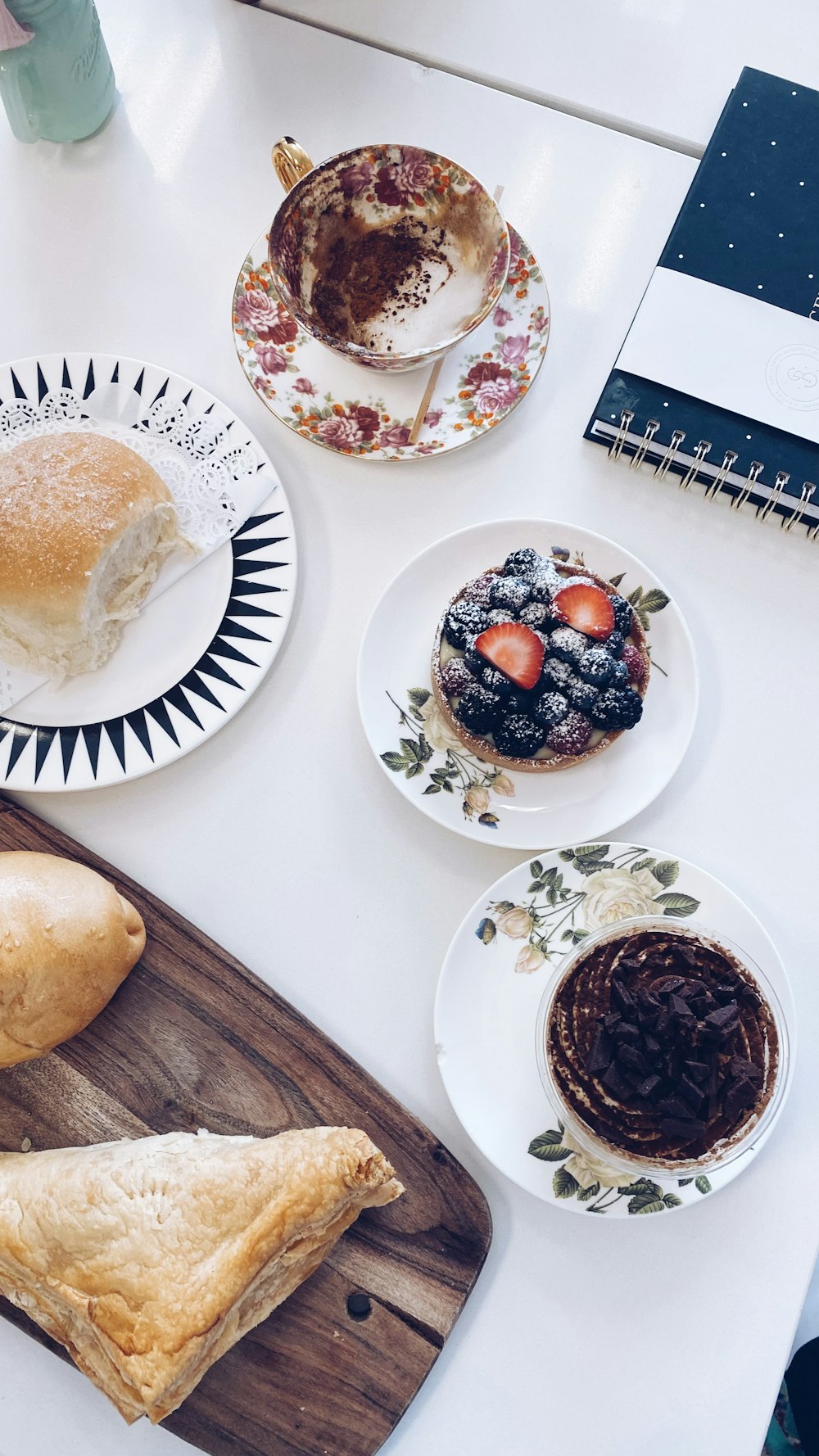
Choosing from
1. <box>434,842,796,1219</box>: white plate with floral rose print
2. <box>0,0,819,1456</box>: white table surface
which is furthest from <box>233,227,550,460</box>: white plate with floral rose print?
<box>434,842,796,1219</box>: white plate with floral rose print

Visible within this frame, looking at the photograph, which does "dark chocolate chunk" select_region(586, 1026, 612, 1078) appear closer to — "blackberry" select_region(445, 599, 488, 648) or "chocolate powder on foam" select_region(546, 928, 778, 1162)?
"chocolate powder on foam" select_region(546, 928, 778, 1162)

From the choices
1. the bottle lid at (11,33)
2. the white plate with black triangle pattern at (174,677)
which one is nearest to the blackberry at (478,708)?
the white plate with black triangle pattern at (174,677)

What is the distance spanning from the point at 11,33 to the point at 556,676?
3.44 ft

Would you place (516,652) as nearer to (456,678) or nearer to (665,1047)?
(456,678)

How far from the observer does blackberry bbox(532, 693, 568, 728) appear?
46.8 inches

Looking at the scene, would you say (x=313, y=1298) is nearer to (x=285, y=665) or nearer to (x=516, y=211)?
(x=285, y=665)

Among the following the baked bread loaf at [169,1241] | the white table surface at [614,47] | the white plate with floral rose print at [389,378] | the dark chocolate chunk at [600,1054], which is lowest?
the baked bread loaf at [169,1241]

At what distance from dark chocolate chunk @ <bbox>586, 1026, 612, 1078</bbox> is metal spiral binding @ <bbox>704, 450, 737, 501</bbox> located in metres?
0.71

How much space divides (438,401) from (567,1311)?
117 cm

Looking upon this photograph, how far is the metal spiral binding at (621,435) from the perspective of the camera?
133 cm

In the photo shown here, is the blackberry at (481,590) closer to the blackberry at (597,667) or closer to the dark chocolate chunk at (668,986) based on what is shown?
the blackberry at (597,667)

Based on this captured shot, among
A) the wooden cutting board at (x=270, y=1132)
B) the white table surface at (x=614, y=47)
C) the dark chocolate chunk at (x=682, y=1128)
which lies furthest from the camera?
the white table surface at (x=614, y=47)

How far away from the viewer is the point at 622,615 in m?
1.24

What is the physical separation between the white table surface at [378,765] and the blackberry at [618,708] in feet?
0.58
